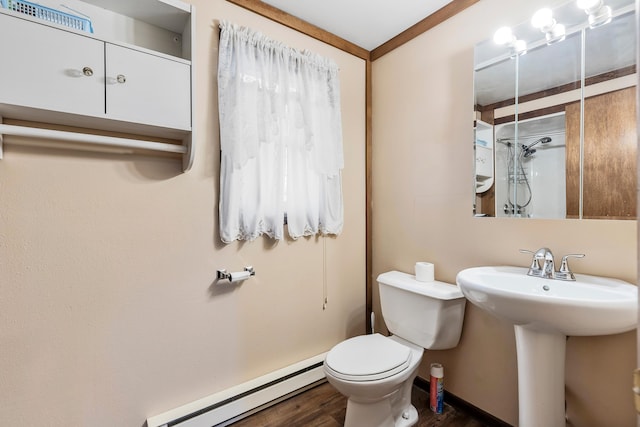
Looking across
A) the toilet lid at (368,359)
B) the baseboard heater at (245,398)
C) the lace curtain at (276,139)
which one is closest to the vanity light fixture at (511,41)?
the lace curtain at (276,139)

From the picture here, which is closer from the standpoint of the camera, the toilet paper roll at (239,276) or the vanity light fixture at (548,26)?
the vanity light fixture at (548,26)

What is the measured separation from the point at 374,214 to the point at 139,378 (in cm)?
169

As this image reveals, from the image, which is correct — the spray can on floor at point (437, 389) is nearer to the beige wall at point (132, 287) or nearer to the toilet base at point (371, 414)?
the toilet base at point (371, 414)

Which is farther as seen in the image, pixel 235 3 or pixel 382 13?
pixel 382 13

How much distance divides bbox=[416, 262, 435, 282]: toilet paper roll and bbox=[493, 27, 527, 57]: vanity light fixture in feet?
3.85

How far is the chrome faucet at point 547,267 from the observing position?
125cm

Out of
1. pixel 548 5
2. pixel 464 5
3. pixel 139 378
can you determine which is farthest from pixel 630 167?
pixel 139 378

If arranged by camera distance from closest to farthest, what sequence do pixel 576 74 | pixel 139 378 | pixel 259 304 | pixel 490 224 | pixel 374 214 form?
pixel 576 74 < pixel 139 378 < pixel 490 224 < pixel 259 304 < pixel 374 214

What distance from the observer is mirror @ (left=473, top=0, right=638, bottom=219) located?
1.17m

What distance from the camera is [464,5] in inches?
64.7

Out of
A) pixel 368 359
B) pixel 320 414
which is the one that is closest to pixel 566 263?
pixel 368 359

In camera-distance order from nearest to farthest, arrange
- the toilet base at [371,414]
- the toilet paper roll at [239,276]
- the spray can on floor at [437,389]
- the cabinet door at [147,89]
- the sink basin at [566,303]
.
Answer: the sink basin at [566,303] → the cabinet door at [147,89] → the toilet base at [371,414] → the toilet paper roll at [239,276] → the spray can on floor at [437,389]

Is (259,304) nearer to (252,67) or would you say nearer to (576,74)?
(252,67)

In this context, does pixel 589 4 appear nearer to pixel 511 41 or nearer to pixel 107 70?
pixel 511 41
